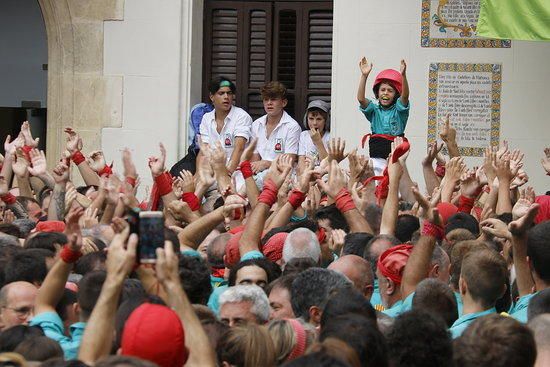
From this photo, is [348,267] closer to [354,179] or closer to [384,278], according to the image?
[384,278]

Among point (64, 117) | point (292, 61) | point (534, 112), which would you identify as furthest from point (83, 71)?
point (534, 112)

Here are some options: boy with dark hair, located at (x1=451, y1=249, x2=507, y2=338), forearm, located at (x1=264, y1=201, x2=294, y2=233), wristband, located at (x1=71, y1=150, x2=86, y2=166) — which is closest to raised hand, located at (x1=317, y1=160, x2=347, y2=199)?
forearm, located at (x1=264, y1=201, x2=294, y2=233)

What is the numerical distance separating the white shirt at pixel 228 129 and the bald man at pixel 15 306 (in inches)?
291

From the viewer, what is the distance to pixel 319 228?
8.84 meters

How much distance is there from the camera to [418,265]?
21.9ft

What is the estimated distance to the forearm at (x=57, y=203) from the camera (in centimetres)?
989

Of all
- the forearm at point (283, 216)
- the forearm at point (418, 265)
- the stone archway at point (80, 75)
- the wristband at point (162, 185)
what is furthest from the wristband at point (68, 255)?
the stone archway at point (80, 75)

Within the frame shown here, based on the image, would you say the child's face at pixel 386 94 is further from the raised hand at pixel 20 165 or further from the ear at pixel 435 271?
the ear at pixel 435 271

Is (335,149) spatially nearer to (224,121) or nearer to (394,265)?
(394,265)

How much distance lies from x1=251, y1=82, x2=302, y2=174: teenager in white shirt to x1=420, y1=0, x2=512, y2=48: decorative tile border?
69.1 inches

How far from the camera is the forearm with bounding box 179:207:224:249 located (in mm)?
7625

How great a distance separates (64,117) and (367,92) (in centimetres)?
349

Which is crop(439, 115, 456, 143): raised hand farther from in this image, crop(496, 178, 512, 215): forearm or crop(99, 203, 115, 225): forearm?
crop(99, 203, 115, 225): forearm

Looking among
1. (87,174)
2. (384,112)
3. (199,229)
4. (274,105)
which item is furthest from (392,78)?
(199,229)
